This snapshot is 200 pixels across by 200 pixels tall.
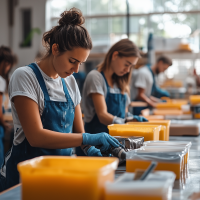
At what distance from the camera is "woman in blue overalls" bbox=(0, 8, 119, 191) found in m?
1.27

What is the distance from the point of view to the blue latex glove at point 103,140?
3.96 ft

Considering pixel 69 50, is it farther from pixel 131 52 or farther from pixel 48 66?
pixel 131 52

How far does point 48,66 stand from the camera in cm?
147

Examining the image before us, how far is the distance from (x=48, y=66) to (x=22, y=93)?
24 centimetres

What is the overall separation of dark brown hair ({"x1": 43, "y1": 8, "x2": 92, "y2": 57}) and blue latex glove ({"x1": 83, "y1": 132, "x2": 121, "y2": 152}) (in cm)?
43

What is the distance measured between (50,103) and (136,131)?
1.41ft

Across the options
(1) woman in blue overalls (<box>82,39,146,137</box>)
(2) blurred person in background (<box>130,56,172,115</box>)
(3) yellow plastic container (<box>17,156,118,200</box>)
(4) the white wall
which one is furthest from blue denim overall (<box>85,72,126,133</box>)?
(4) the white wall

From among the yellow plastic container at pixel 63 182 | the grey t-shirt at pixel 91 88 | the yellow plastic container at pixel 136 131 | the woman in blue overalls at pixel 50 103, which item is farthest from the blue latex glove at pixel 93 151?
the grey t-shirt at pixel 91 88

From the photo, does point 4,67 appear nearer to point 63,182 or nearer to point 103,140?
point 103,140

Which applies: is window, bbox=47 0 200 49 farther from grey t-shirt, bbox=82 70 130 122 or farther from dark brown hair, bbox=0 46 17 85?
grey t-shirt, bbox=82 70 130 122

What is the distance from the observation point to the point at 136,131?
A: 1.36 meters

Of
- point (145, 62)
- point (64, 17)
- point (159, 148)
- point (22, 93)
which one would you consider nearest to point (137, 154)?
point (159, 148)

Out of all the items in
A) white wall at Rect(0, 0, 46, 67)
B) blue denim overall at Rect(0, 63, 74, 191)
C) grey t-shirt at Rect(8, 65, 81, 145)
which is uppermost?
white wall at Rect(0, 0, 46, 67)

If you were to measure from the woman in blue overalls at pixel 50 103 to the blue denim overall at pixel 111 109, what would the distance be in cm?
67
